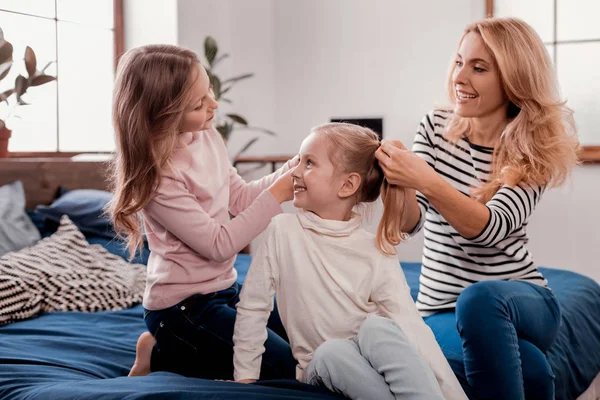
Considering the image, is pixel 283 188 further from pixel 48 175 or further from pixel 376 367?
pixel 48 175

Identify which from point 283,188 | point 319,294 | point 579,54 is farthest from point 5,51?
point 579,54

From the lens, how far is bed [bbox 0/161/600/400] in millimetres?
1454

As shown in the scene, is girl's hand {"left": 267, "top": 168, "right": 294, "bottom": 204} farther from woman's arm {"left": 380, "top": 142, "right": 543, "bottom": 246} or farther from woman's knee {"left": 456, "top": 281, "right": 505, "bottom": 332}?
woman's knee {"left": 456, "top": 281, "right": 505, "bottom": 332}

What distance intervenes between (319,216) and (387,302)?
0.78 feet

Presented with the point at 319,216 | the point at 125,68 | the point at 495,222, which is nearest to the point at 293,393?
the point at 319,216

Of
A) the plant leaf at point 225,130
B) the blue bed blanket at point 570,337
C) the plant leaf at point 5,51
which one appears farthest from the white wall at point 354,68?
the plant leaf at point 5,51

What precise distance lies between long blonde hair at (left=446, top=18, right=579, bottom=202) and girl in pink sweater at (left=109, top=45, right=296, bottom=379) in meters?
0.62

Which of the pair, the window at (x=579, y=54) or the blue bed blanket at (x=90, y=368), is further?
the window at (x=579, y=54)

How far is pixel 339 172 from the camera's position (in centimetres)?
163

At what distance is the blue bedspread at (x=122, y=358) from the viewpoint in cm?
145

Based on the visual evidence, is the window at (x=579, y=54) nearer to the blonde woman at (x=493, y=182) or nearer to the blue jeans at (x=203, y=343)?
the blonde woman at (x=493, y=182)

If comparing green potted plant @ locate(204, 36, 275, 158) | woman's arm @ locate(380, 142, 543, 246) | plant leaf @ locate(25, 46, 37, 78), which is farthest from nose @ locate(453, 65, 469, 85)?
green potted plant @ locate(204, 36, 275, 158)

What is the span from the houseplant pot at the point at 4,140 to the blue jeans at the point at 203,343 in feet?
6.04

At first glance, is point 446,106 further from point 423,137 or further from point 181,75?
point 181,75
